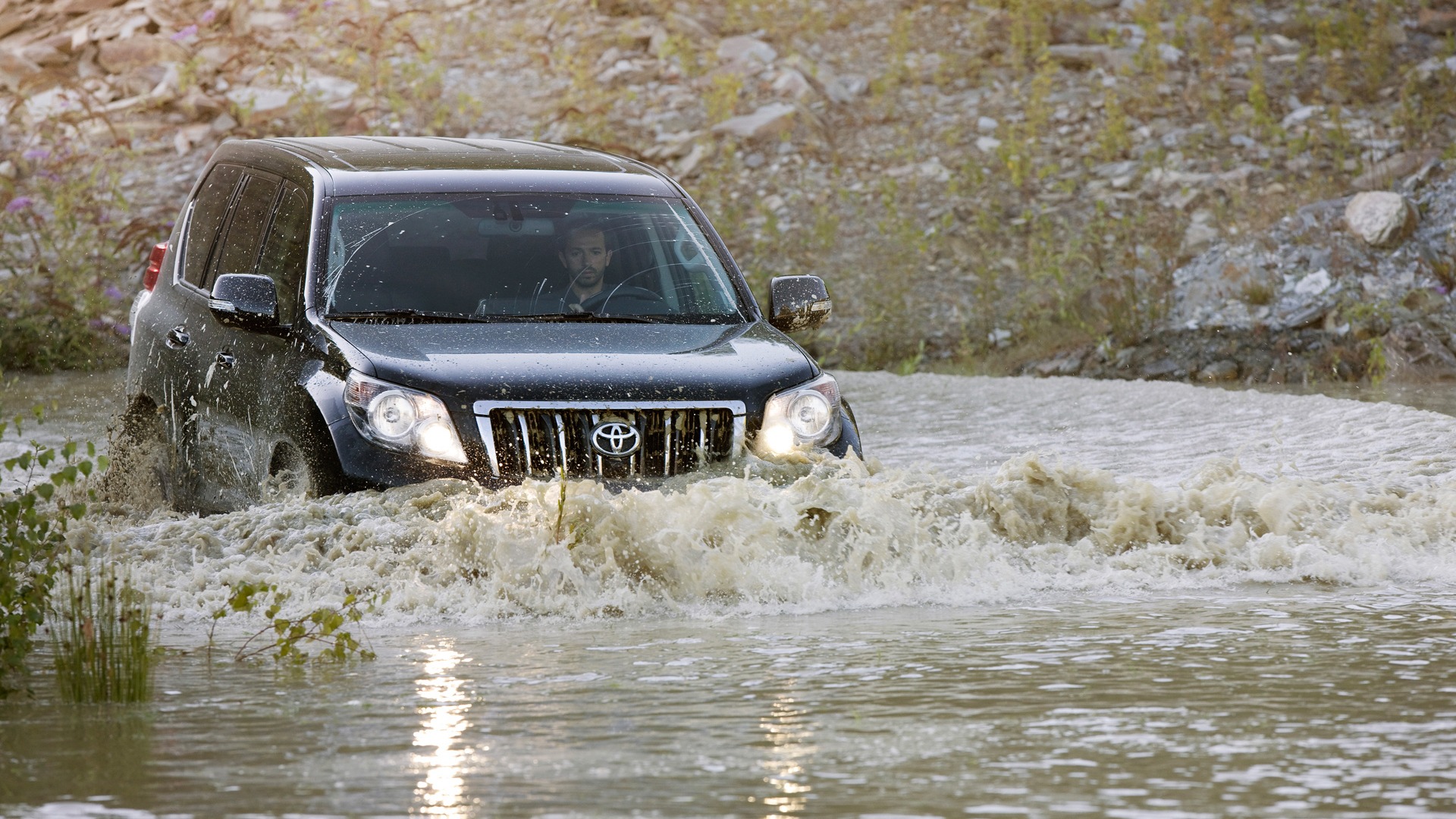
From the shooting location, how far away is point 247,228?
29.0ft

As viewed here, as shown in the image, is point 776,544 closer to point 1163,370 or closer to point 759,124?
point 1163,370

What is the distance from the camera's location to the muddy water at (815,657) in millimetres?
4480

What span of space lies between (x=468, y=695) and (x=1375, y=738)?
2.20 meters

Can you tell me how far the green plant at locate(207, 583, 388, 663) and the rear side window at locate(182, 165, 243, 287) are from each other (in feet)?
9.41

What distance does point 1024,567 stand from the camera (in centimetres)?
760

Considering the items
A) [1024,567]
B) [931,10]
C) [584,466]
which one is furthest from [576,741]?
[931,10]

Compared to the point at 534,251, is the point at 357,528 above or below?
below

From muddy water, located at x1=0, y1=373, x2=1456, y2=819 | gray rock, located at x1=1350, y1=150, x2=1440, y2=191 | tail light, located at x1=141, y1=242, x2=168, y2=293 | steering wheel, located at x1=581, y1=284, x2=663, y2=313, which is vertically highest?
gray rock, located at x1=1350, y1=150, x2=1440, y2=191

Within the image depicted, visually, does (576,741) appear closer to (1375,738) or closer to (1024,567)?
(1375,738)

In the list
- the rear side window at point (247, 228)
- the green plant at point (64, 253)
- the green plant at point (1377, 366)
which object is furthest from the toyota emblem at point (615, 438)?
the green plant at point (64, 253)

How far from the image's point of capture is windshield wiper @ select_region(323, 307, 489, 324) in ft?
25.5

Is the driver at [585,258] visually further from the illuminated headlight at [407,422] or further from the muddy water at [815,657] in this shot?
the muddy water at [815,657]

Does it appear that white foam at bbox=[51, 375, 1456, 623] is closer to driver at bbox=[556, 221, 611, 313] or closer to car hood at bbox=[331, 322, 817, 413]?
car hood at bbox=[331, 322, 817, 413]

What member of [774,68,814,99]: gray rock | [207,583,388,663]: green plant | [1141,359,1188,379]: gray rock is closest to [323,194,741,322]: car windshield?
[207,583,388,663]: green plant
